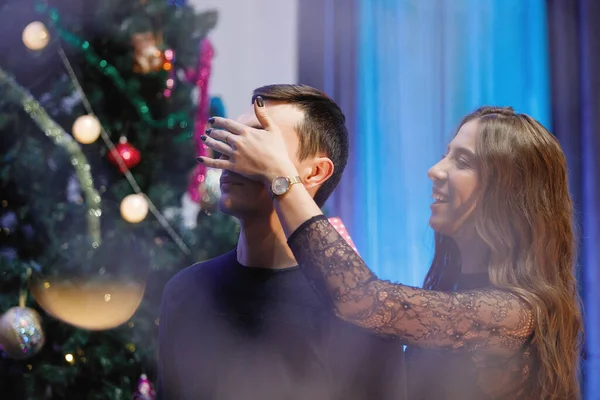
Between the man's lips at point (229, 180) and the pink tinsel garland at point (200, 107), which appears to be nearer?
the man's lips at point (229, 180)

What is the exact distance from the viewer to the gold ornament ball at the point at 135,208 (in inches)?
77.7

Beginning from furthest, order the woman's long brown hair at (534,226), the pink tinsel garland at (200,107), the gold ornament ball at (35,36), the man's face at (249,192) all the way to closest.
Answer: the pink tinsel garland at (200,107) < the gold ornament ball at (35,36) < the woman's long brown hair at (534,226) < the man's face at (249,192)

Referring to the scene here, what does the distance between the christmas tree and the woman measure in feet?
3.27

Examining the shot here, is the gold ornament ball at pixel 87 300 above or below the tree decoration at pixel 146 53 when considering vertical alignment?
below

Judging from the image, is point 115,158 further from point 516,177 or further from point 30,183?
point 516,177

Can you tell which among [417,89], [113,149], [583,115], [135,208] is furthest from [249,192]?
[583,115]

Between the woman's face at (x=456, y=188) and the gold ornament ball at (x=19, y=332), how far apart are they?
116 cm

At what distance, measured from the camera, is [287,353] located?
1.09 m

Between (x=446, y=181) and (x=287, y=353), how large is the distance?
461mm

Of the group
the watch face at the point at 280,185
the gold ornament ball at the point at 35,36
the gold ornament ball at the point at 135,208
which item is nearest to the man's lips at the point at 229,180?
the watch face at the point at 280,185

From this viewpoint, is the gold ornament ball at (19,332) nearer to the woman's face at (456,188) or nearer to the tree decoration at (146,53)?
the tree decoration at (146,53)

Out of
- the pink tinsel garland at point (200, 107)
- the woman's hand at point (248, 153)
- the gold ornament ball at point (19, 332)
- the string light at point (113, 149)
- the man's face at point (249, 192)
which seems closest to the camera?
the woman's hand at point (248, 153)

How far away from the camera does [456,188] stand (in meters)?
1.27

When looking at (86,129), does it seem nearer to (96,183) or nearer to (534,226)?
(96,183)
